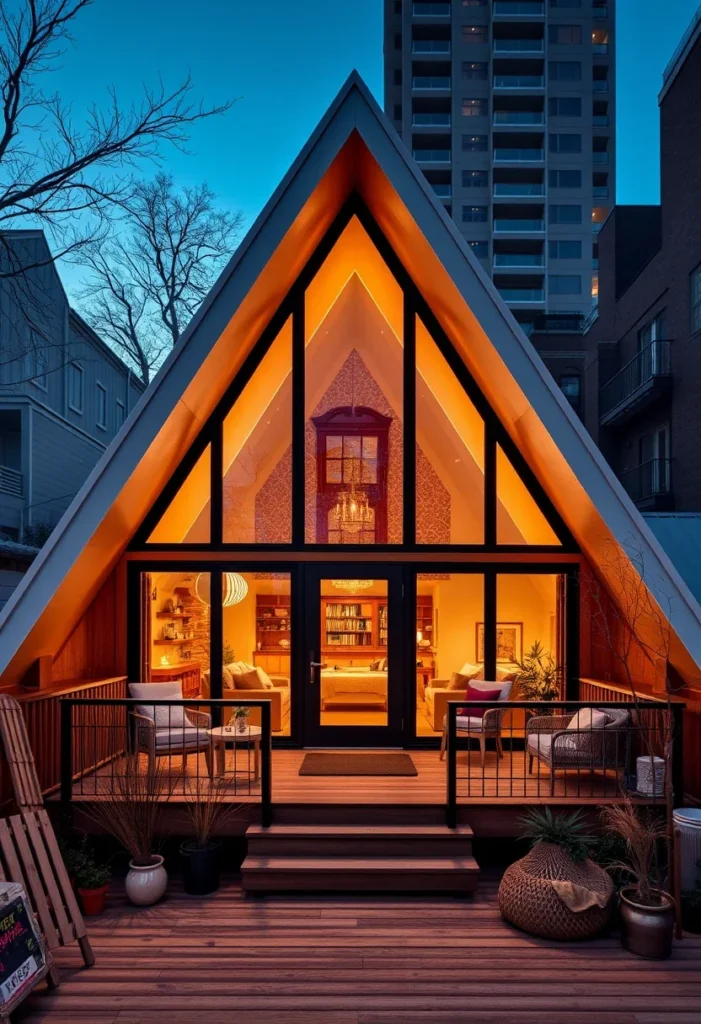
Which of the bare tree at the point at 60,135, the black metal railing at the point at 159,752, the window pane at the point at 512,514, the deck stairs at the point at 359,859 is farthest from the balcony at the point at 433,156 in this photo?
the deck stairs at the point at 359,859

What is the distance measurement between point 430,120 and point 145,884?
3679 cm

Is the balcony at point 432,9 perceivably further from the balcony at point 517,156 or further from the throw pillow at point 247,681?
the throw pillow at point 247,681

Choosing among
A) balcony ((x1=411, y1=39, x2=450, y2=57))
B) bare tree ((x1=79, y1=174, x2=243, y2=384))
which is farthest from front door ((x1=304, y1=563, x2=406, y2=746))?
balcony ((x1=411, y1=39, x2=450, y2=57))

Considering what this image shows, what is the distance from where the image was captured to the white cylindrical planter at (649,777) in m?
5.92

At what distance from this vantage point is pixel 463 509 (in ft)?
26.3

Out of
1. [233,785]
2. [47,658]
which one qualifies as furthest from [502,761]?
[47,658]

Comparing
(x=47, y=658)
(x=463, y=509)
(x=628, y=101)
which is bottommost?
(x=47, y=658)

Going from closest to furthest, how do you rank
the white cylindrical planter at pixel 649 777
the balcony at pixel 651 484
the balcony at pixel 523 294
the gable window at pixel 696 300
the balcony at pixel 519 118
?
the white cylindrical planter at pixel 649 777
the gable window at pixel 696 300
the balcony at pixel 651 484
the balcony at pixel 523 294
the balcony at pixel 519 118

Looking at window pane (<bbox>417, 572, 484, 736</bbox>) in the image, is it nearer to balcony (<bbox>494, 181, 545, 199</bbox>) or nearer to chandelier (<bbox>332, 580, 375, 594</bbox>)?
chandelier (<bbox>332, 580, 375, 594</bbox>)

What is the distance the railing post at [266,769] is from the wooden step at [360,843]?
0.16 meters

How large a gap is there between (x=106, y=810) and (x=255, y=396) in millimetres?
4698

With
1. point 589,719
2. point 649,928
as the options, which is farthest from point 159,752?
point 649,928

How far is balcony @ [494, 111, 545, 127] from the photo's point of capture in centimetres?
3294

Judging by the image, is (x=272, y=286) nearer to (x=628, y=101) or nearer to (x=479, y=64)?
(x=479, y=64)
